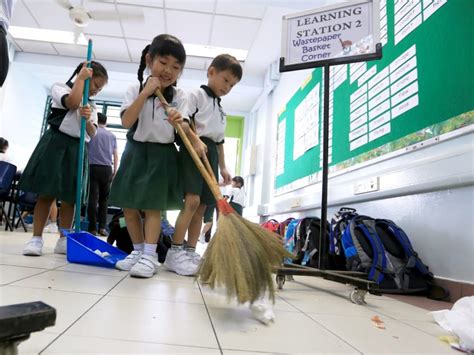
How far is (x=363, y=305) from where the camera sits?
1367mm

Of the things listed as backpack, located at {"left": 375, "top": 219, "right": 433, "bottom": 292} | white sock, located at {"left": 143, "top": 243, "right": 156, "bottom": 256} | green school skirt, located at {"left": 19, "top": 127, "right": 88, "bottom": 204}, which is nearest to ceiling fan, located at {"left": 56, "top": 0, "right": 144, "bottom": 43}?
green school skirt, located at {"left": 19, "top": 127, "right": 88, "bottom": 204}

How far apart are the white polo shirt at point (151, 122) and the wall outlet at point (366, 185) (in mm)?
1387

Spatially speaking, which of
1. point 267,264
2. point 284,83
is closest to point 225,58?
point 267,264

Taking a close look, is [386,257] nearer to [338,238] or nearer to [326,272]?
[338,238]

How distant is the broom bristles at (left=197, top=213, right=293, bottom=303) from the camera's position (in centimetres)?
92

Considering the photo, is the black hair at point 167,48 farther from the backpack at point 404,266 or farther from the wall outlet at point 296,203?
the wall outlet at point 296,203

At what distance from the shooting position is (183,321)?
0.85 m

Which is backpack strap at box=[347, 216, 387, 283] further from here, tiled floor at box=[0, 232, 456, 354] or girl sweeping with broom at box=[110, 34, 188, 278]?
girl sweeping with broom at box=[110, 34, 188, 278]

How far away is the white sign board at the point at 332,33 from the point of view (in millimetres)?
1618

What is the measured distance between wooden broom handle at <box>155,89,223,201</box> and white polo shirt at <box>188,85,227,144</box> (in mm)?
228

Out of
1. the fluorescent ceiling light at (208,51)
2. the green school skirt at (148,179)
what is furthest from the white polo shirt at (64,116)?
the fluorescent ceiling light at (208,51)

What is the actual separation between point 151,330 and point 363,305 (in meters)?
0.97

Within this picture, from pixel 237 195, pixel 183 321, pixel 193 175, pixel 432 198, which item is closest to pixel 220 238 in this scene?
pixel 183 321

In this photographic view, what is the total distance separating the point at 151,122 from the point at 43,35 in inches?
192
